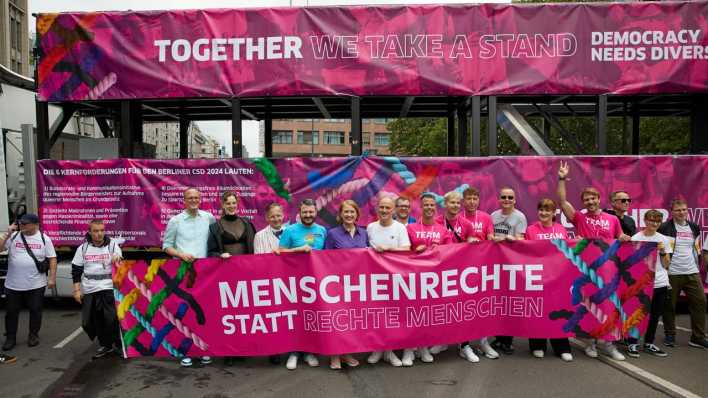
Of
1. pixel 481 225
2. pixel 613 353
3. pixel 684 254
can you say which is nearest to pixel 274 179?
pixel 481 225

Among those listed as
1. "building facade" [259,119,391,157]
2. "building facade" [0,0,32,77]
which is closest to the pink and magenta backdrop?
"building facade" [0,0,32,77]

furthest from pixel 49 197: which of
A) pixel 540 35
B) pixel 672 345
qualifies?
pixel 672 345

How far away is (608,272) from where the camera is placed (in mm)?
5430

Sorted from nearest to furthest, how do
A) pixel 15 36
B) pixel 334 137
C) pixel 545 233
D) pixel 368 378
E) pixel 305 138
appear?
pixel 368 378
pixel 545 233
pixel 15 36
pixel 305 138
pixel 334 137

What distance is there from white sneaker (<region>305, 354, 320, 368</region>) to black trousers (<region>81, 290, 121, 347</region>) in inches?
85.7

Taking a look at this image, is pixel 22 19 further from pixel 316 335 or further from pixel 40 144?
pixel 316 335

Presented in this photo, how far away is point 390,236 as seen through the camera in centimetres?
529

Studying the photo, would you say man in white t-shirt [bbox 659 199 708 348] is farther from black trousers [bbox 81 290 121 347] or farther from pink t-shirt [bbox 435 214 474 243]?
black trousers [bbox 81 290 121 347]

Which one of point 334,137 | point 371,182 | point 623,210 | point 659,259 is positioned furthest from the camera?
point 334,137

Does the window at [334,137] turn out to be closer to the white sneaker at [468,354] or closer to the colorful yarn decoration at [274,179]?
the colorful yarn decoration at [274,179]

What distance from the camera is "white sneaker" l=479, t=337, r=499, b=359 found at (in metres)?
5.38

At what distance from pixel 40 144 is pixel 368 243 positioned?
538cm

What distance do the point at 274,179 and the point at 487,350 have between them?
365cm

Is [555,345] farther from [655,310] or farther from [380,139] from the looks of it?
[380,139]
